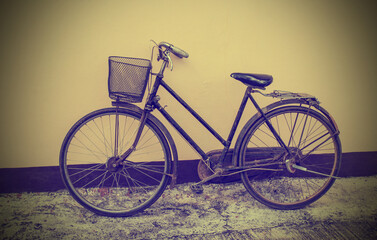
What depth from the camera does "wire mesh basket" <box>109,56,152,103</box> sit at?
2.23 meters

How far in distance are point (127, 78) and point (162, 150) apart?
114cm

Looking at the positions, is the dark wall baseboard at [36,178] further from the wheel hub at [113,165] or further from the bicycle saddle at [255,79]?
the bicycle saddle at [255,79]

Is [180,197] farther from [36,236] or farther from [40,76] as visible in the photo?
[40,76]

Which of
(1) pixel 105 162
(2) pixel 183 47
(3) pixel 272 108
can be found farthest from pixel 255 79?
(1) pixel 105 162

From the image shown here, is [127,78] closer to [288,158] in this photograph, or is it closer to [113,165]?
[113,165]

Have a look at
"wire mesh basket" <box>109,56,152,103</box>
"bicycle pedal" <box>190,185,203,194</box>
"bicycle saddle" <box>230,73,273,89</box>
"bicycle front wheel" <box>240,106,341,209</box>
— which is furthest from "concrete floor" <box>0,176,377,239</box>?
"bicycle saddle" <box>230,73,273,89</box>

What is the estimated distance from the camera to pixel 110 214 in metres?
2.57

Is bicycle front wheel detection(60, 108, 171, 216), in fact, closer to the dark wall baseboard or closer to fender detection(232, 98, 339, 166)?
the dark wall baseboard

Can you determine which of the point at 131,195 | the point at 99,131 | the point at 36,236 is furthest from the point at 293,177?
the point at 36,236

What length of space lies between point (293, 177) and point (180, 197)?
1.66 meters

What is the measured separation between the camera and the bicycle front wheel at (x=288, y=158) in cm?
265

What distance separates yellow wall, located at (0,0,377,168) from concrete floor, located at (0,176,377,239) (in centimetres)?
55

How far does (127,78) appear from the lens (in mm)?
2258

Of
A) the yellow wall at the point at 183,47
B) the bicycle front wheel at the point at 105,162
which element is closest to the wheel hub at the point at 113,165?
the bicycle front wheel at the point at 105,162
